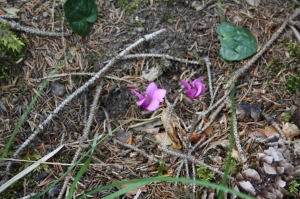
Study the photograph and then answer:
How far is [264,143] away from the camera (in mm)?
1778

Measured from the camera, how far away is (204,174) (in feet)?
5.66

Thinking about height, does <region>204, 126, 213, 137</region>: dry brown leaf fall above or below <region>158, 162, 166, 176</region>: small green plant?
above

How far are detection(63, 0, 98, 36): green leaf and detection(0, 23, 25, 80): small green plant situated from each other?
32 centimetres

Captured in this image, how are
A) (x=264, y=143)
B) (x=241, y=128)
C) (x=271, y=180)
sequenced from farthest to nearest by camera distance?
(x=241, y=128), (x=264, y=143), (x=271, y=180)

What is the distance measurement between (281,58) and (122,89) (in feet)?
3.30

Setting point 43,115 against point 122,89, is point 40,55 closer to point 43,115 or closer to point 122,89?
point 43,115

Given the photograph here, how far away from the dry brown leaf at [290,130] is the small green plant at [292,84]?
0.24m

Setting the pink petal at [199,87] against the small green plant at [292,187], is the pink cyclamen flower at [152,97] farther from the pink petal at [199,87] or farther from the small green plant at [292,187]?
the small green plant at [292,187]

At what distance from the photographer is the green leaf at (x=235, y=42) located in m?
2.13

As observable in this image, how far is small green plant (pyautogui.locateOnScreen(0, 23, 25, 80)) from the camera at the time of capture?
1930 millimetres

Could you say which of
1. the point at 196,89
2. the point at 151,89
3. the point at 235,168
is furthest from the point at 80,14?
the point at 235,168

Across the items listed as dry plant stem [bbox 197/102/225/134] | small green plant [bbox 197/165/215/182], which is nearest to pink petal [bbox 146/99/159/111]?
dry plant stem [bbox 197/102/225/134]

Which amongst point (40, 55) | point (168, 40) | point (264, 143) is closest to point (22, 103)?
point (40, 55)

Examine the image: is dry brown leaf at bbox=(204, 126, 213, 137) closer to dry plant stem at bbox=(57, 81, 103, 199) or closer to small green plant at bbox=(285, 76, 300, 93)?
Answer: small green plant at bbox=(285, 76, 300, 93)
